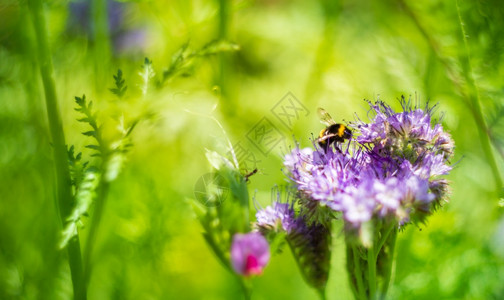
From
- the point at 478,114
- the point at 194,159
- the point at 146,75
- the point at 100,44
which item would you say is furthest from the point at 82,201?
the point at 194,159

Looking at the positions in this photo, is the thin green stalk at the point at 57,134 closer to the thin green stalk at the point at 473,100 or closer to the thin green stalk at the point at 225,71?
the thin green stalk at the point at 225,71

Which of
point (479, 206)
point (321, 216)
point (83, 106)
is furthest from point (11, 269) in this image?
point (479, 206)

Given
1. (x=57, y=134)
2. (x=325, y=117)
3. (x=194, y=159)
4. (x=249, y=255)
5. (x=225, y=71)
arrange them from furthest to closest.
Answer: (x=194, y=159) → (x=225, y=71) → (x=325, y=117) → (x=57, y=134) → (x=249, y=255)

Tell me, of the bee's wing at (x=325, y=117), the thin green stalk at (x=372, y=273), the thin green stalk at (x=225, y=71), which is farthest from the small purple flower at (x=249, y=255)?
the thin green stalk at (x=225, y=71)

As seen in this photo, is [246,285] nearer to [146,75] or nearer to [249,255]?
[249,255]

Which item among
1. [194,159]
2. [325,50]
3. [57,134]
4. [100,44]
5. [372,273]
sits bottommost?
[194,159]
